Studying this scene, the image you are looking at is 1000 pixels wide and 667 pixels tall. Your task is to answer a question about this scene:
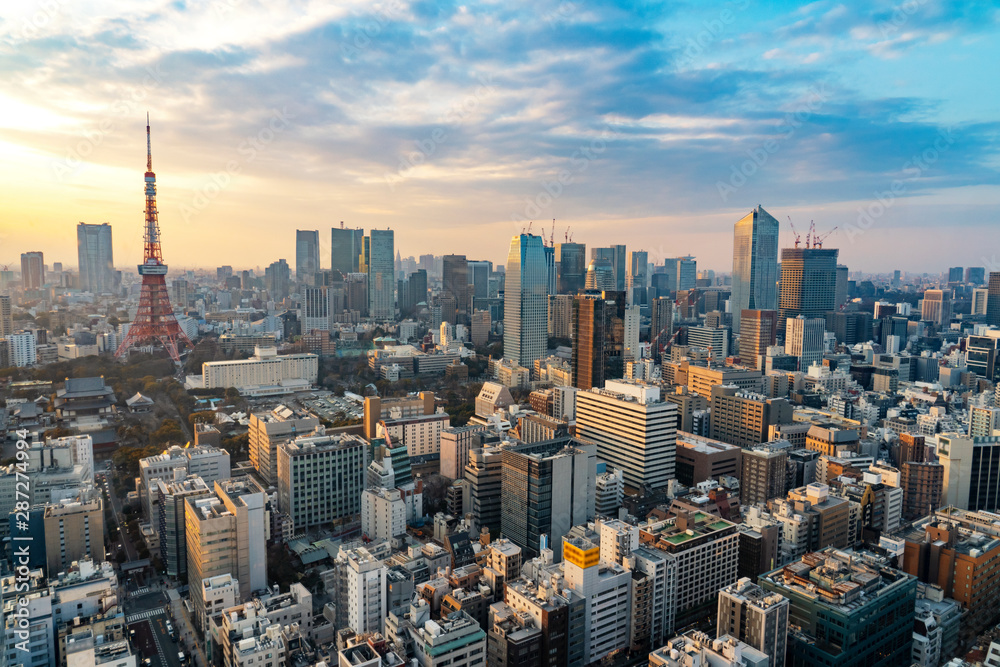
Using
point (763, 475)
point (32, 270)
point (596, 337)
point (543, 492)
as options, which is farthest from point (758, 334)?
point (32, 270)

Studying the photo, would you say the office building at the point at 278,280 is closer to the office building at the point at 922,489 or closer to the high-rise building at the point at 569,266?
the high-rise building at the point at 569,266

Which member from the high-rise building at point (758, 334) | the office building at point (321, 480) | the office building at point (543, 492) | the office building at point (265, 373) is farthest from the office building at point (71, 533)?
the high-rise building at point (758, 334)

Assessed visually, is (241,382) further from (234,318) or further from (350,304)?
(350,304)

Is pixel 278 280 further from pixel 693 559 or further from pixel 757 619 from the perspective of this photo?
pixel 757 619

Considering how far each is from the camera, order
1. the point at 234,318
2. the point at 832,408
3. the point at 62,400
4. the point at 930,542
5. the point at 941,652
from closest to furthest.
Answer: the point at 941,652 < the point at 930,542 < the point at 62,400 < the point at 832,408 < the point at 234,318

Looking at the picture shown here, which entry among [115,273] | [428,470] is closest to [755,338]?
[428,470]
